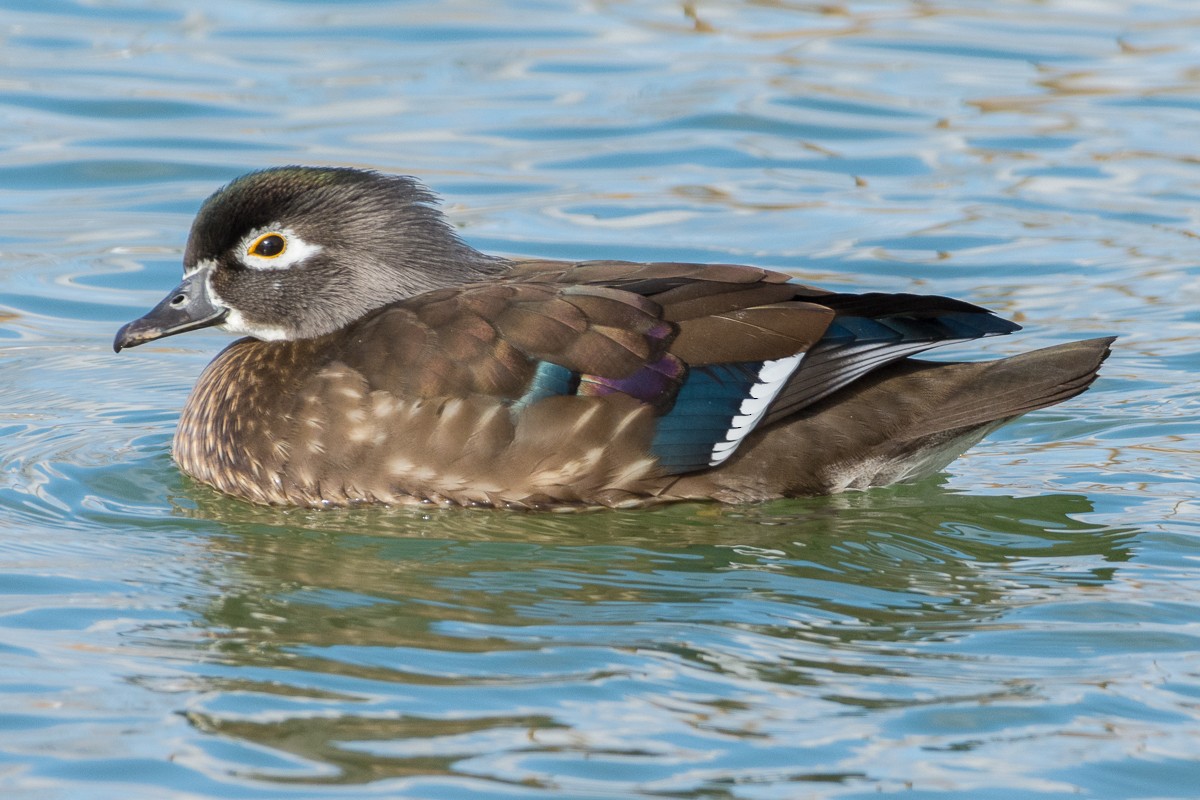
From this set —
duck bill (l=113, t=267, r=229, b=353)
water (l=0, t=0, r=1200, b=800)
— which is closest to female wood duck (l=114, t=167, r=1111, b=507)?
water (l=0, t=0, r=1200, b=800)

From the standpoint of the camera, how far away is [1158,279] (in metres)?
10.5

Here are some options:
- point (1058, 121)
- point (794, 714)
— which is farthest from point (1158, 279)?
point (794, 714)

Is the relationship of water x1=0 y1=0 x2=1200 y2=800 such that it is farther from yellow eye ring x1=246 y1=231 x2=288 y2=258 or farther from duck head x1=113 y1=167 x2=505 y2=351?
yellow eye ring x1=246 y1=231 x2=288 y2=258

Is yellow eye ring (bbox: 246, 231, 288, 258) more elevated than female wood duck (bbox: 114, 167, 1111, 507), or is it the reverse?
yellow eye ring (bbox: 246, 231, 288, 258)

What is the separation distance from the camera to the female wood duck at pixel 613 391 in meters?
6.90


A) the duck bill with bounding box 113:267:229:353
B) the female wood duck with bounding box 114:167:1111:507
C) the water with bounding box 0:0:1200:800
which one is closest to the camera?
the water with bounding box 0:0:1200:800

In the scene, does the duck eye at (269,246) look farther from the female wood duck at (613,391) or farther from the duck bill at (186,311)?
the duck bill at (186,311)

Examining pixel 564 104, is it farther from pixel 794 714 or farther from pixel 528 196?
pixel 794 714

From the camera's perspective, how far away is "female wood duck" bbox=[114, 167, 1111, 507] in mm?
6898

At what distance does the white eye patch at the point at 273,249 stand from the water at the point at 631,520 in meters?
1.01

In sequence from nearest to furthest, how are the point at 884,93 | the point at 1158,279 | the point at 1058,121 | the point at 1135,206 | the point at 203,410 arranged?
the point at 203,410 < the point at 1158,279 < the point at 1135,206 < the point at 1058,121 < the point at 884,93

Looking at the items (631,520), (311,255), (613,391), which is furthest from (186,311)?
(631,520)

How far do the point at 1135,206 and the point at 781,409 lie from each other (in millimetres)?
5780

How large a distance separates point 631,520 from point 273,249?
186cm
